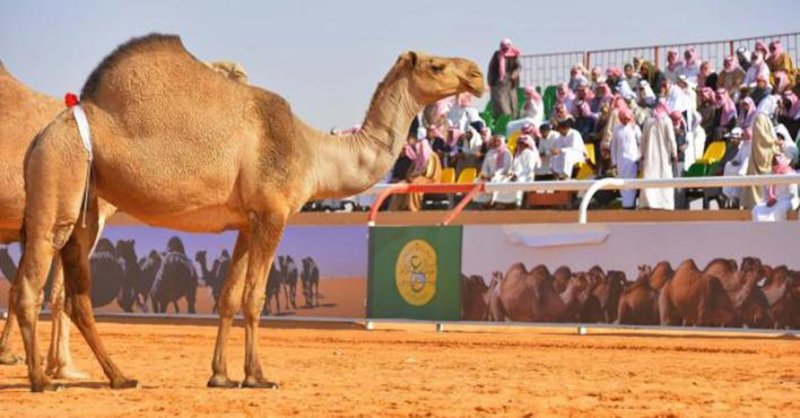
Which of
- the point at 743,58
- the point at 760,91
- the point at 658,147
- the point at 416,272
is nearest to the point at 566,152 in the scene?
the point at 658,147

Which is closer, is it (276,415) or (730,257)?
(276,415)

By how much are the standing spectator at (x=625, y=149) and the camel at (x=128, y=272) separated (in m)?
8.61

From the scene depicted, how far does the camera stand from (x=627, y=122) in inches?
1133

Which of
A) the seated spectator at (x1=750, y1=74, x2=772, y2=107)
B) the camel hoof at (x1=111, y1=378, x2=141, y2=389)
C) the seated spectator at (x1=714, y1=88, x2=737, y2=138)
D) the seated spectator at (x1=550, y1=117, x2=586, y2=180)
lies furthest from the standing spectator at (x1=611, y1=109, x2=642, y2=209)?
the camel hoof at (x1=111, y1=378, x2=141, y2=389)

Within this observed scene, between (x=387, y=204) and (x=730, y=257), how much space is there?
34.3 ft

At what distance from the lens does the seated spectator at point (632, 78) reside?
109 feet

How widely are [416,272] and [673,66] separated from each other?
43.4ft

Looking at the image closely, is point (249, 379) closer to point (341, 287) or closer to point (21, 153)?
point (21, 153)

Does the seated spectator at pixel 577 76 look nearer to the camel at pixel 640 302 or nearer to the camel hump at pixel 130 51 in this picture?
the camel at pixel 640 302

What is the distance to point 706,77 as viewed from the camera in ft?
104

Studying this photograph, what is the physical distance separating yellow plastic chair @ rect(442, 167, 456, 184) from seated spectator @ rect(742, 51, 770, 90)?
5.88 metres

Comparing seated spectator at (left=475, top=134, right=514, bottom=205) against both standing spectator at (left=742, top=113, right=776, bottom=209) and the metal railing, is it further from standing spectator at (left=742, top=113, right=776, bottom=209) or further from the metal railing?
the metal railing

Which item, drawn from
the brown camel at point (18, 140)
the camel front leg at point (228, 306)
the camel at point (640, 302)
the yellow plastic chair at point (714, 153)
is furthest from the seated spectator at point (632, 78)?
the camel front leg at point (228, 306)

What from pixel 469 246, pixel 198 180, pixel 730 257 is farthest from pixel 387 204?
pixel 198 180
